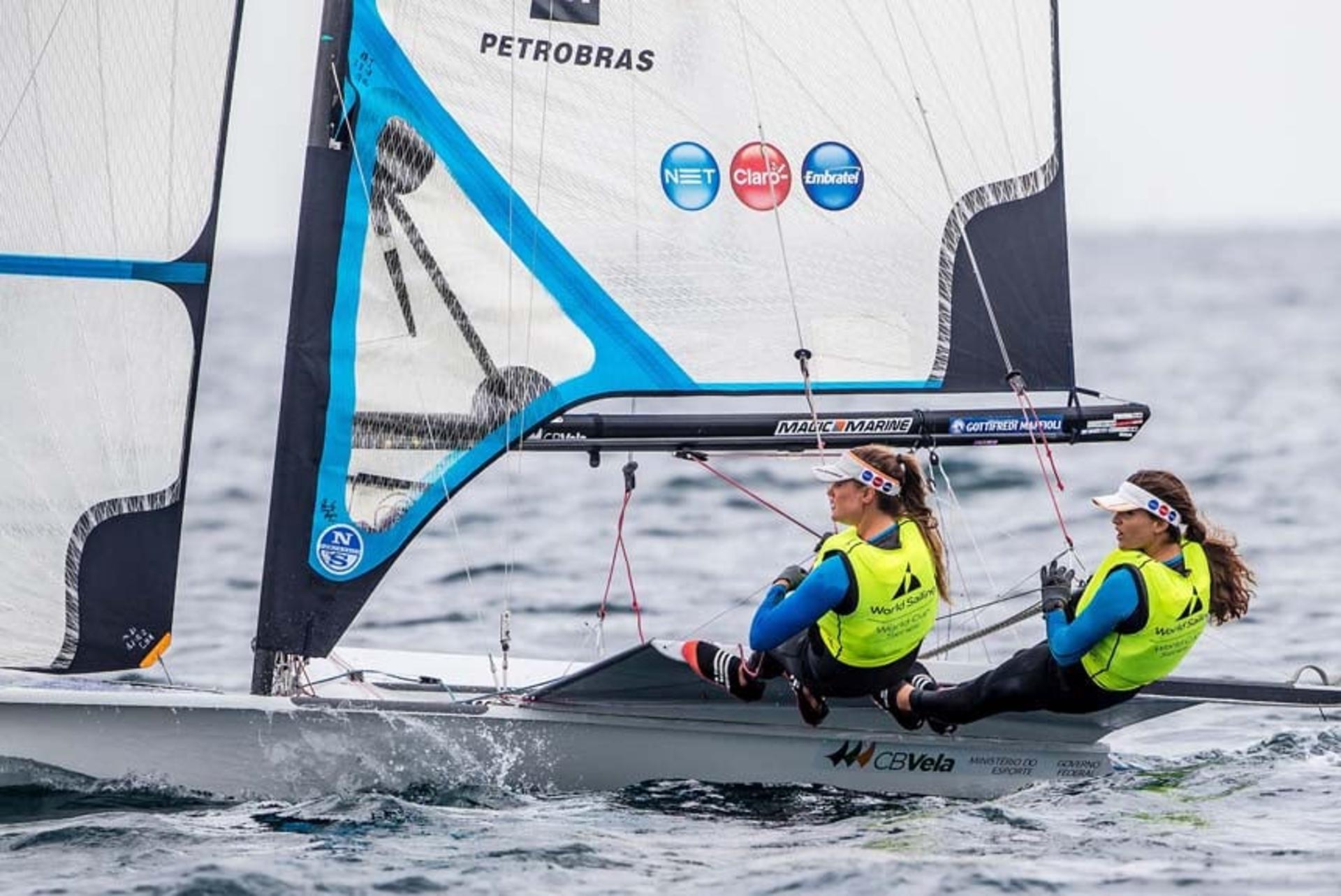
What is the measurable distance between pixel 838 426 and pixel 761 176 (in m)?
0.86

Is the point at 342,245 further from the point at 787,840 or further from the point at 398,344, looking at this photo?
the point at 787,840

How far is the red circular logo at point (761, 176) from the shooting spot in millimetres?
7441

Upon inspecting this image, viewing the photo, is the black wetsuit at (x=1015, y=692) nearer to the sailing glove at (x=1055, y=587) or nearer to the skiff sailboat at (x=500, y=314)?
the sailing glove at (x=1055, y=587)

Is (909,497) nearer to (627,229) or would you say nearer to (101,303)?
(627,229)

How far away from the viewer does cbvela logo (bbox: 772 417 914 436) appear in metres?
7.43

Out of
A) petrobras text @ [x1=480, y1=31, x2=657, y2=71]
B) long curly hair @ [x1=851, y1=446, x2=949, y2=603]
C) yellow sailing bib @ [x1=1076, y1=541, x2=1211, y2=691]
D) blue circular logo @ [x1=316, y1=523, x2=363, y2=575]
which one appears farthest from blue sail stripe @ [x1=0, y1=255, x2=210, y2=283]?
yellow sailing bib @ [x1=1076, y1=541, x2=1211, y2=691]

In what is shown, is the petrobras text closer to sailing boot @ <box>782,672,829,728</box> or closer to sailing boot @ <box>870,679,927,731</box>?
sailing boot @ <box>782,672,829,728</box>

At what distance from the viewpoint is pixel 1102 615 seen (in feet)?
21.6

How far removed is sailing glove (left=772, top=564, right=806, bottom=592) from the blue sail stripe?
1970 millimetres

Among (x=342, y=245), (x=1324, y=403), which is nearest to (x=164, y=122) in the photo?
(x=342, y=245)

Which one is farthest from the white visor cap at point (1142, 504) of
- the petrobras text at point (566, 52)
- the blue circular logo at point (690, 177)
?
the petrobras text at point (566, 52)

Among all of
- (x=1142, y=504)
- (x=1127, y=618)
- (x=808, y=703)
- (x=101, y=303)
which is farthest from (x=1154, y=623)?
(x=101, y=303)

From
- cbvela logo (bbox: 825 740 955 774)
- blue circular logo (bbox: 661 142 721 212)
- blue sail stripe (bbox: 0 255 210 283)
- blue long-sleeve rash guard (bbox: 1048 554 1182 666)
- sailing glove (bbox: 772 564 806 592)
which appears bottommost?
cbvela logo (bbox: 825 740 955 774)

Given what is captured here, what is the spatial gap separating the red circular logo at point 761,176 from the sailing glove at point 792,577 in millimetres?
1322
